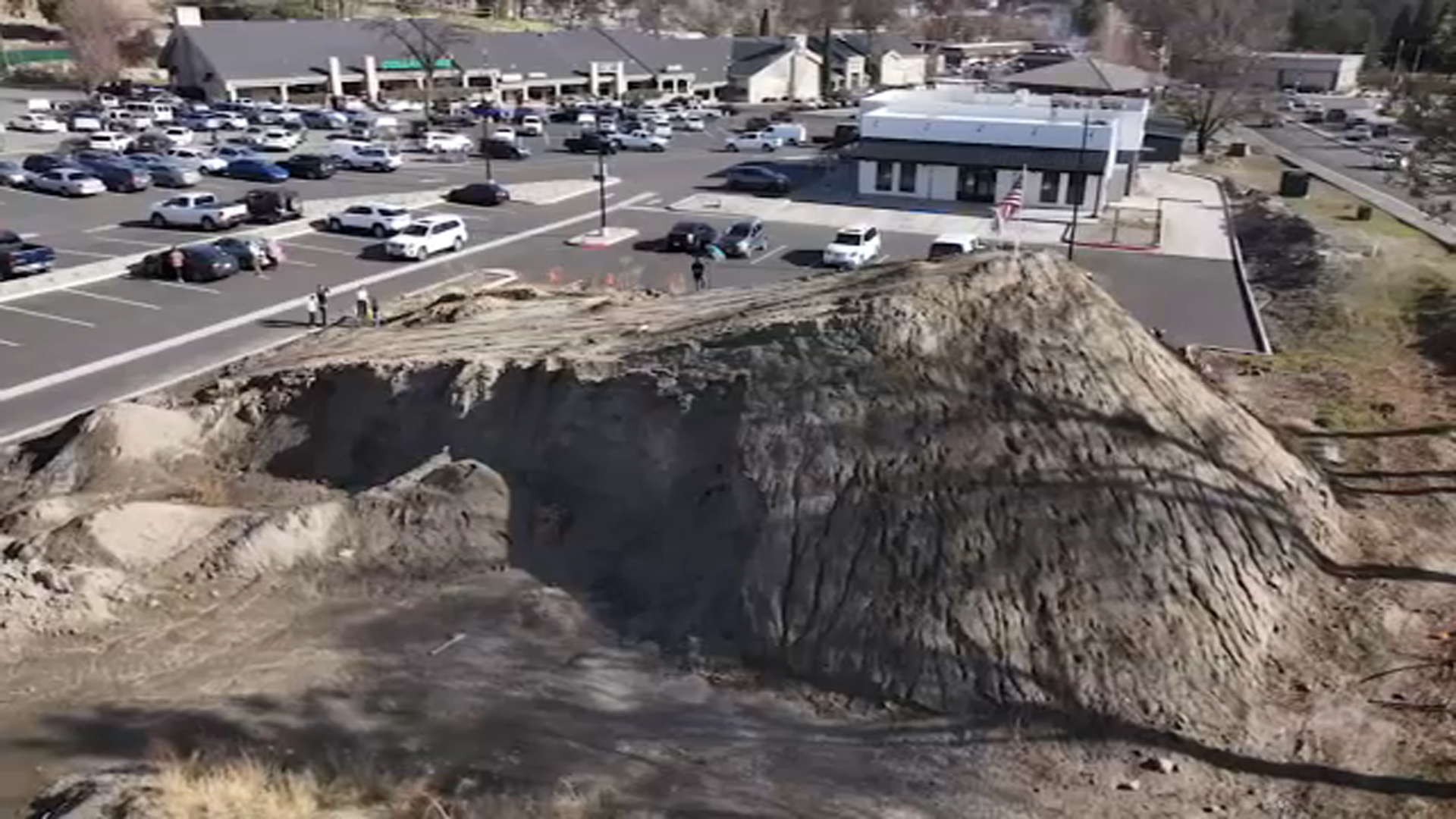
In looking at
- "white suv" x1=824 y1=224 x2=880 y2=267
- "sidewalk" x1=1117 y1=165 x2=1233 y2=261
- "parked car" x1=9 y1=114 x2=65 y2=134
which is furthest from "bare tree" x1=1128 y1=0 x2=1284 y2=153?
"parked car" x1=9 y1=114 x2=65 y2=134

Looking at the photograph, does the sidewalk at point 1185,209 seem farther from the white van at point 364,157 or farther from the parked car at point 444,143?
the white van at point 364,157

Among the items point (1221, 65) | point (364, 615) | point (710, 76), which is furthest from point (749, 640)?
point (710, 76)

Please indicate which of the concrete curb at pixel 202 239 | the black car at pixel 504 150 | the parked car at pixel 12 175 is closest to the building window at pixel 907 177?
the concrete curb at pixel 202 239

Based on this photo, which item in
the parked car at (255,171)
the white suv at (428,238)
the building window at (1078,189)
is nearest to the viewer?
the white suv at (428,238)

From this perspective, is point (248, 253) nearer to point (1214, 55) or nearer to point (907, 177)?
point (907, 177)

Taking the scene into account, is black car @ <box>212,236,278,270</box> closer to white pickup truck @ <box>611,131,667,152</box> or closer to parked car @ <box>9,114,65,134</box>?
white pickup truck @ <box>611,131,667,152</box>
